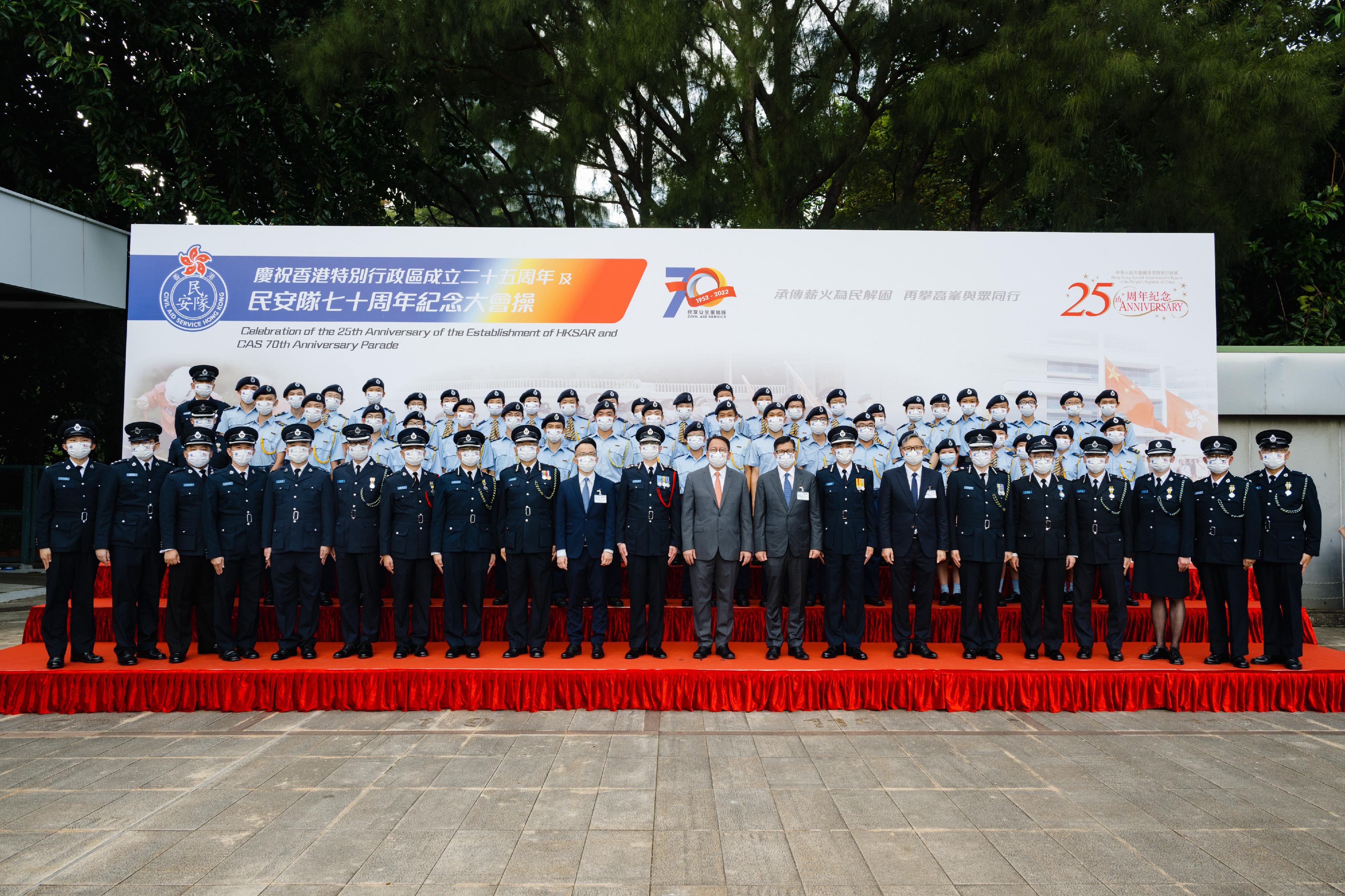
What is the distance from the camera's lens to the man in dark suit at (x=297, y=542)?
516cm

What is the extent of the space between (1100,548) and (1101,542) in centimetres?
4

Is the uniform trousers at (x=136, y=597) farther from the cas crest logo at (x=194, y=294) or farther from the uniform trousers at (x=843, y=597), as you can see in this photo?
the uniform trousers at (x=843, y=597)

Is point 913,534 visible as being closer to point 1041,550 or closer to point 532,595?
point 1041,550

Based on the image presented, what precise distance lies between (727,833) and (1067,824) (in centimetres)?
137

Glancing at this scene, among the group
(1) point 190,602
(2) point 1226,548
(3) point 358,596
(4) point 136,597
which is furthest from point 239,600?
(2) point 1226,548

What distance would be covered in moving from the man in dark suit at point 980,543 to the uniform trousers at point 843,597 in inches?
25.8

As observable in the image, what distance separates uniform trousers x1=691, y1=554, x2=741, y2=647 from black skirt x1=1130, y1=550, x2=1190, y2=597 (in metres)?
2.74

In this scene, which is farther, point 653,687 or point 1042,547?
point 1042,547

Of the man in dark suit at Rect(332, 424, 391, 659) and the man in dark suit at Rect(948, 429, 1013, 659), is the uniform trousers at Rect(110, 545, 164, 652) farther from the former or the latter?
the man in dark suit at Rect(948, 429, 1013, 659)

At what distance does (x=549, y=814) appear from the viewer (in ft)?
10.7

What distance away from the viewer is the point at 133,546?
16.5ft

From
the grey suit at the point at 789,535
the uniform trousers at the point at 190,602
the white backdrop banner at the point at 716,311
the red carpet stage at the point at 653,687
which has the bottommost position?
the red carpet stage at the point at 653,687

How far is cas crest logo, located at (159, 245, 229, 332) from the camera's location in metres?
7.07

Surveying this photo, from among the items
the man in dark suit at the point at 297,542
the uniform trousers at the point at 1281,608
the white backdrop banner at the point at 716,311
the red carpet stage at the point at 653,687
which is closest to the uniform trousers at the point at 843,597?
the red carpet stage at the point at 653,687
